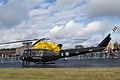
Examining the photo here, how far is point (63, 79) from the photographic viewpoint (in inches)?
578

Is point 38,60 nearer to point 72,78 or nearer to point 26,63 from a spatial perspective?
point 26,63

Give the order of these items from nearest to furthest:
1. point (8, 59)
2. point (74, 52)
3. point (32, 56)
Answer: point (32, 56), point (74, 52), point (8, 59)

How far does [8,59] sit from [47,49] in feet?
77.4

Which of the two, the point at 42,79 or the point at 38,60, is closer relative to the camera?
the point at 42,79

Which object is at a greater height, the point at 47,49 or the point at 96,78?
the point at 47,49

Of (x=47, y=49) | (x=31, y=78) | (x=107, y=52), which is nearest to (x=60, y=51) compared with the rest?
(x=47, y=49)

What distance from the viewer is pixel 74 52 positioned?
3700 cm

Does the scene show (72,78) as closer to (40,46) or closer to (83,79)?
(83,79)

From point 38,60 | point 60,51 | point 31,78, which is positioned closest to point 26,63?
point 38,60

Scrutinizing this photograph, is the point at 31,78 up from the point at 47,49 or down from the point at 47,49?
down

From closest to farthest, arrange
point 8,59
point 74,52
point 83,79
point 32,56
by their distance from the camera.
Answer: point 83,79 → point 32,56 → point 74,52 → point 8,59

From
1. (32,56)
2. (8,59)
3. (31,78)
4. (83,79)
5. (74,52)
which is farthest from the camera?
(8,59)

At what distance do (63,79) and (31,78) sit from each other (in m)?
1.94

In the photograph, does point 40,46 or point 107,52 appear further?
point 107,52
